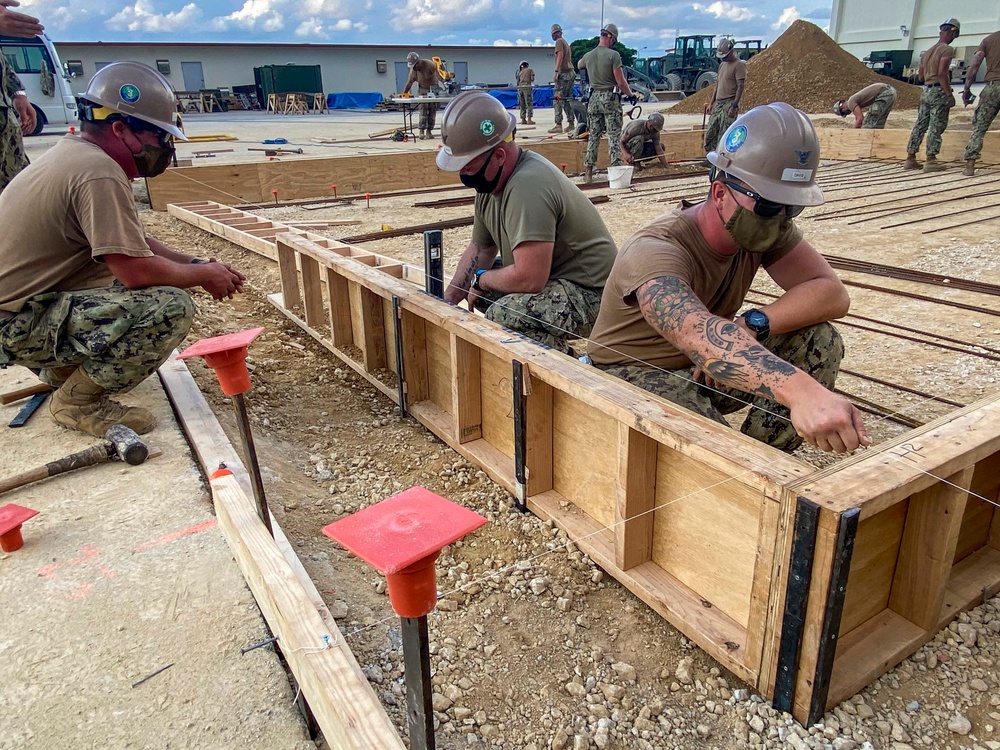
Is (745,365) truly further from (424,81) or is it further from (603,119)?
(424,81)

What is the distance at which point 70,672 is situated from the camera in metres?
1.95

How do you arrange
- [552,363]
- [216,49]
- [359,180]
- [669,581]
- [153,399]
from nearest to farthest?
[669,581] → [552,363] → [153,399] → [359,180] → [216,49]

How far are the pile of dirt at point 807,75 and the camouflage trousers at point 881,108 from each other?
7109 millimetres

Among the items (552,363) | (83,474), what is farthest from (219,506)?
(552,363)

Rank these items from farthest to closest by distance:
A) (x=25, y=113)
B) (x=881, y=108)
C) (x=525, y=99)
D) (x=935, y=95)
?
1. (x=525, y=99)
2. (x=881, y=108)
3. (x=935, y=95)
4. (x=25, y=113)

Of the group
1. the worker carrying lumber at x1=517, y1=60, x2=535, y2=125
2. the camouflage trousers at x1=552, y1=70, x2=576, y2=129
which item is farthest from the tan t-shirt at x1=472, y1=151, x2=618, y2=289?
the worker carrying lumber at x1=517, y1=60, x2=535, y2=125

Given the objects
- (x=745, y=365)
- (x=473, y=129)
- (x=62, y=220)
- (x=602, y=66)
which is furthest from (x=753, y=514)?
(x=602, y=66)

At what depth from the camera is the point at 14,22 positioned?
4340 millimetres

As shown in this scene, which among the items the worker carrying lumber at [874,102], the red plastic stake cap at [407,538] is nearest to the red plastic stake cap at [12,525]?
the red plastic stake cap at [407,538]

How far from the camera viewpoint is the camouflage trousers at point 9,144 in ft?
16.0

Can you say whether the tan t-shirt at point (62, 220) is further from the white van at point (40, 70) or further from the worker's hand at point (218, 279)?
the white van at point (40, 70)

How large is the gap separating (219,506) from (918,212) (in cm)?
845

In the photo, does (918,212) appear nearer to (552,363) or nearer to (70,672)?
(552,363)

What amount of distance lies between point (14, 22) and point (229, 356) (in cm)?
377
